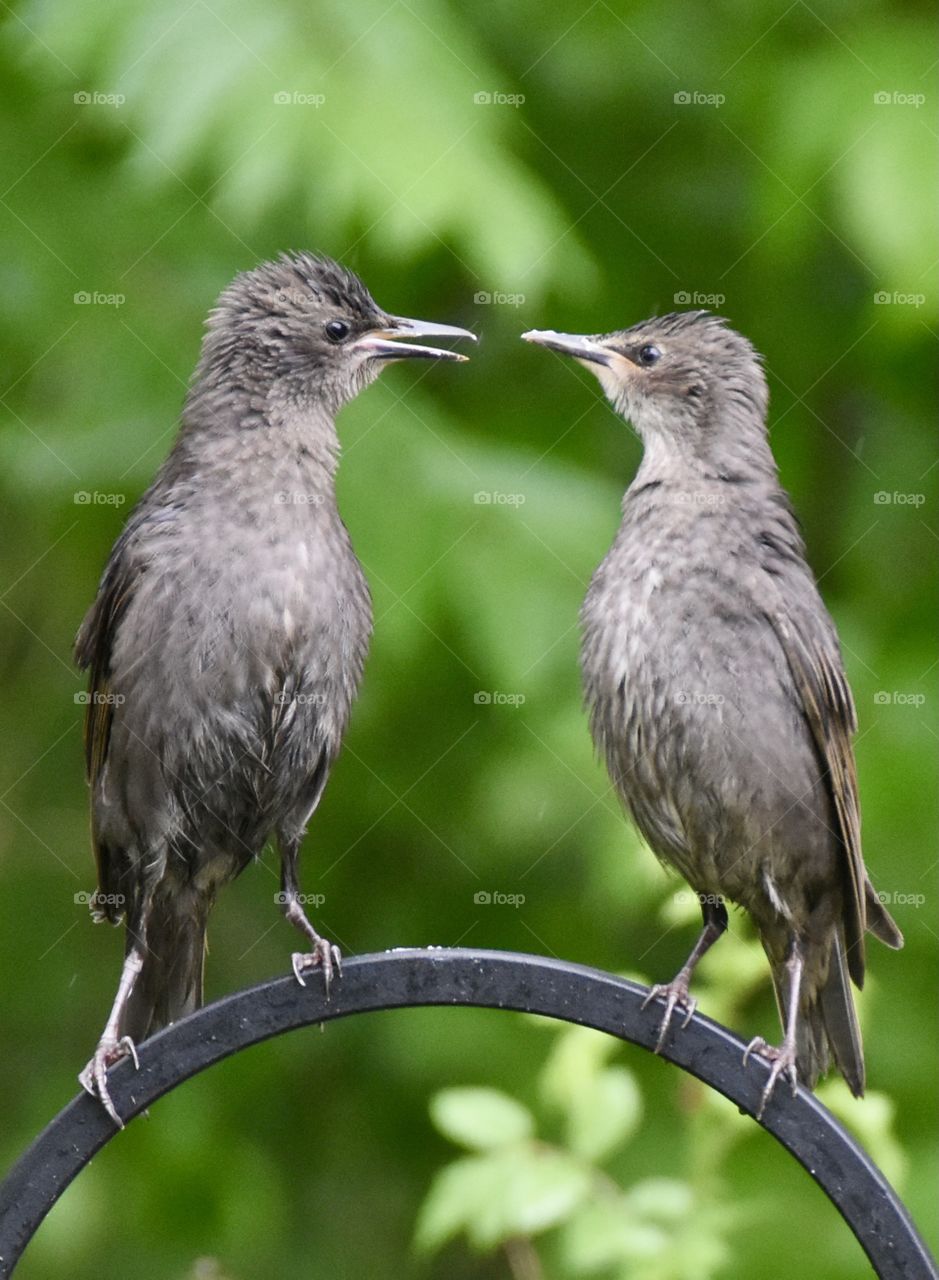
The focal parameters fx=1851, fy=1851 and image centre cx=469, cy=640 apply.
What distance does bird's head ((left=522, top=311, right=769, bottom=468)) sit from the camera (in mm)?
3840

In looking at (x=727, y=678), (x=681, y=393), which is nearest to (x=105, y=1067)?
(x=727, y=678)

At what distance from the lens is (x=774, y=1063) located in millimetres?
3006

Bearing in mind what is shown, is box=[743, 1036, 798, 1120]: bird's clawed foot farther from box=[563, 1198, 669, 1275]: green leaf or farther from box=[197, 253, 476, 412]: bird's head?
box=[197, 253, 476, 412]: bird's head

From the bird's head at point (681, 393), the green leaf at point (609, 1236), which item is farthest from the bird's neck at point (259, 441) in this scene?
the green leaf at point (609, 1236)

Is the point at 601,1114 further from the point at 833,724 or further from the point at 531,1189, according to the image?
the point at 833,724

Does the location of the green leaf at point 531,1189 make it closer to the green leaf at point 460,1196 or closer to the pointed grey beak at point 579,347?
the green leaf at point 460,1196

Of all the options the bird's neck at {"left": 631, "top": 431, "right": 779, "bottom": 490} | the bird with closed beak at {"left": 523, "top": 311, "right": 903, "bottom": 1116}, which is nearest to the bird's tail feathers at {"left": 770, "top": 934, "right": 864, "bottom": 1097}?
the bird with closed beak at {"left": 523, "top": 311, "right": 903, "bottom": 1116}

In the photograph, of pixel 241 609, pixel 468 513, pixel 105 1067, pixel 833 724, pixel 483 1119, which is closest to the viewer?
pixel 105 1067

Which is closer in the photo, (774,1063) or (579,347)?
(774,1063)

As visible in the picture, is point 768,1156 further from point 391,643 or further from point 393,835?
point 391,643

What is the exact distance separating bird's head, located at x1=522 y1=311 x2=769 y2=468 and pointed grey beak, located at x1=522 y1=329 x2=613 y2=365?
3 cm

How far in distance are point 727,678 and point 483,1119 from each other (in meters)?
1.02

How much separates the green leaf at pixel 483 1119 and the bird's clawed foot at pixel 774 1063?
657mm

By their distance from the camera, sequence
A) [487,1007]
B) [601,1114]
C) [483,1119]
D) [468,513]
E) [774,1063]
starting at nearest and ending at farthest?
[487,1007] < [774,1063] < [601,1114] < [483,1119] < [468,513]
